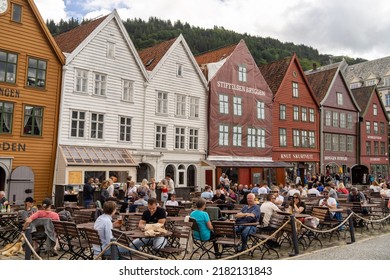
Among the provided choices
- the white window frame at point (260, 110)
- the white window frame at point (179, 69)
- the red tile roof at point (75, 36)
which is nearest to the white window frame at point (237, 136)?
the white window frame at point (260, 110)

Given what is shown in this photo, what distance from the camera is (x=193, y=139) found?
28500 millimetres

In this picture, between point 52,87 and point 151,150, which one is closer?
point 52,87

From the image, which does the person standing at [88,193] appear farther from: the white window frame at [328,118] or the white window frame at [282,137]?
the white window frame at [328,118]

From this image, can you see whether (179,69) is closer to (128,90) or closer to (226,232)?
(128,90)

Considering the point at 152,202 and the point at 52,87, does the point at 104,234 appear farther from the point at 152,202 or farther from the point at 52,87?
the point at 52,87

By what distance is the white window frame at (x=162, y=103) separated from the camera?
26.7 m

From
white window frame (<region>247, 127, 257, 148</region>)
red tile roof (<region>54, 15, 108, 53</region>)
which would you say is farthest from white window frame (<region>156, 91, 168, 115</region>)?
white window frame (<region>247, 127, 257, 148</region>)

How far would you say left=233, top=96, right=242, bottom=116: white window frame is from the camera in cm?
3102

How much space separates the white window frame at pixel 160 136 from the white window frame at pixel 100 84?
4472 mm

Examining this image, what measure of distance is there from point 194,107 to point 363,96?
82.8 ft

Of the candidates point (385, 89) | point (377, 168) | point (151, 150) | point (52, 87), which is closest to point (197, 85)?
point (151, 150)

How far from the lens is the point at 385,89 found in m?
55.4

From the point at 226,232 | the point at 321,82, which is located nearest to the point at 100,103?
the point at 226,232

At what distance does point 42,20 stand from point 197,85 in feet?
39.1
